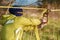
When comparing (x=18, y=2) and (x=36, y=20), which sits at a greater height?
(x=18, y=2)

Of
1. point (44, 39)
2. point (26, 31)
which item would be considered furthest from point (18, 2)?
point (44, 39)

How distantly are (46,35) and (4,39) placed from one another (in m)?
0.30

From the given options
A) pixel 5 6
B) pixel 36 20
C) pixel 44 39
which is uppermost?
pixel 5 6

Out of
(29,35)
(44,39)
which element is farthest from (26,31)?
(44,39)

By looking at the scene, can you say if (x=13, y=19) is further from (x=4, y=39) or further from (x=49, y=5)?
(x=49, y=5)

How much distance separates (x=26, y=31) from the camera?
1.72 meters

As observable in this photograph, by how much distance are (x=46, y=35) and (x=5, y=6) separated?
36cm

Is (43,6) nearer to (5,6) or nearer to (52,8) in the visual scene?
(52,8)

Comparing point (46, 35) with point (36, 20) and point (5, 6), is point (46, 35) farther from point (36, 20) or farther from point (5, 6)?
point (5, 6)

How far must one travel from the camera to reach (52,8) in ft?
5.74

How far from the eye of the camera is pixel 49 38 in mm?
1719

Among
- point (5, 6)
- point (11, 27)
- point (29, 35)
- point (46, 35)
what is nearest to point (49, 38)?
point (46, 35)

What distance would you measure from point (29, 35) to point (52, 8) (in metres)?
0.26

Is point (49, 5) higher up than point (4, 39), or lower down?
higher up
